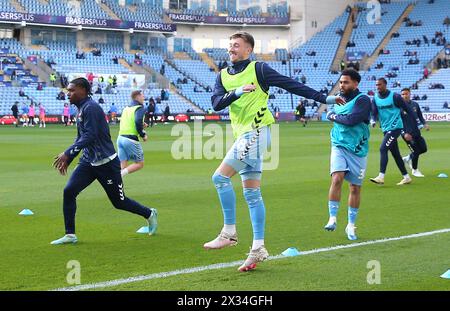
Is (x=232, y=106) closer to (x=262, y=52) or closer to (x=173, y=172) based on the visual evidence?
(x=173, y=172)

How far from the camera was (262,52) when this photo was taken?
84000mm

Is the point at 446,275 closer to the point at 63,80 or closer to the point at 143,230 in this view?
the point at 143,230

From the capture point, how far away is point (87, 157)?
10.0 m

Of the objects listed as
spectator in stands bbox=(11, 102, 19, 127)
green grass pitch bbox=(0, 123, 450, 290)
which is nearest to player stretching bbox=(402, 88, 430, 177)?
green grass pitch bbox=(0, 123, 450, 290)

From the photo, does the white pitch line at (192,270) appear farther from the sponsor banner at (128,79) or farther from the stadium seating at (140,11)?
the stadium seating at (140,11)

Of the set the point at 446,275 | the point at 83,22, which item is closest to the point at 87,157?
the point at 446,275

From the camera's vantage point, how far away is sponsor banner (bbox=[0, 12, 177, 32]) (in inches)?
2611

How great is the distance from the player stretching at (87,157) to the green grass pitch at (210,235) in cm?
53

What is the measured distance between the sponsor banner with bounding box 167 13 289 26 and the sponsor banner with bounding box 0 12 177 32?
212 cm

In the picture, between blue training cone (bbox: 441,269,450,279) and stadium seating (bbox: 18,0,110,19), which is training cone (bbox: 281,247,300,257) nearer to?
blue training cone (bbox: 441,269,450,279)

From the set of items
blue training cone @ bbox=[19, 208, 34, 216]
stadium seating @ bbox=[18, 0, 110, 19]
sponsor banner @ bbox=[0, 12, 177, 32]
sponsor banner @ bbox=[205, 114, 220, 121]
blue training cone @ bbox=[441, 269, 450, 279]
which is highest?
stadium seating @ bbox=[18, 0, 110, 19]

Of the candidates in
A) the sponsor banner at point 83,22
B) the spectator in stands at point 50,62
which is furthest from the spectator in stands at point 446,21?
the spectator in stands at point 50,62
